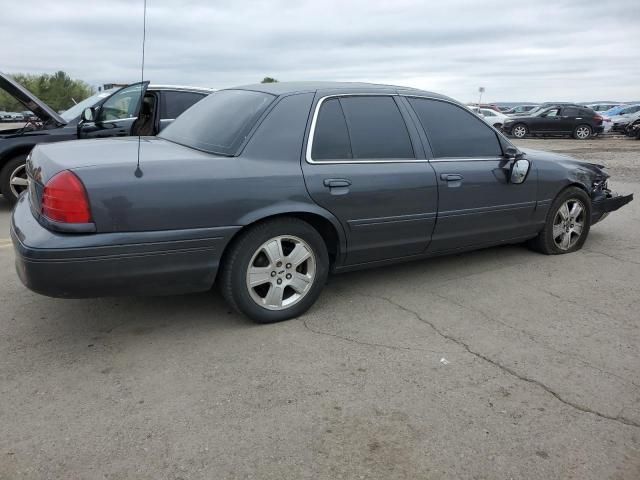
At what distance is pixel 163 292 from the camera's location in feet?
10.4

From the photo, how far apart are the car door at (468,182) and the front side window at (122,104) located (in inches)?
187

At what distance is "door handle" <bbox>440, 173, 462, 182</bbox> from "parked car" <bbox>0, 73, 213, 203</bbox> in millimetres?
4344

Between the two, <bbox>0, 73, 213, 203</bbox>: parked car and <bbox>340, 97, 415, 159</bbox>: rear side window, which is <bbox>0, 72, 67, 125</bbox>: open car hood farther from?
<bbox>340, 97, 415, 159</bbox>: rear side window

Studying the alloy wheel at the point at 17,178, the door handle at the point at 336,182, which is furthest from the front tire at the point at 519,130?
the door handle at the point at 336,182

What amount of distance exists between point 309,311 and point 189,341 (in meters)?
0.87

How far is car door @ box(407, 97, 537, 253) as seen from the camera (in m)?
4.12

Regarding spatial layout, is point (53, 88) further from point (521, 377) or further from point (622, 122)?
point (521, 377)

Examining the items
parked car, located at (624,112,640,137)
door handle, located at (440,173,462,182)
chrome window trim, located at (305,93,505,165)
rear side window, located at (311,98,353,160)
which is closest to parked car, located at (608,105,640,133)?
parked car, located at (624,112,640,137)

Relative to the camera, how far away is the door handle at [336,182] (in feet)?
11.5

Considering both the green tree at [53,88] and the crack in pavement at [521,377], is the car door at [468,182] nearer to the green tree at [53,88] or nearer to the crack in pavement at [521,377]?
the crack in pavement at [521,377]

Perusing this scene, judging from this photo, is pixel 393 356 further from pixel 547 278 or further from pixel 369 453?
pixel 547 278

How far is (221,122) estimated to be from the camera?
371cm

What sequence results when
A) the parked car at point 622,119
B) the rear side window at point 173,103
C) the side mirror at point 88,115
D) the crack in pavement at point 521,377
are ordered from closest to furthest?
the crack in pavement at point 521,377 < the side mirror at point 88,115 < the rear side window at point 173,103 < the parked car at point 622,119

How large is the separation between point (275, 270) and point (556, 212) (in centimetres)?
295
